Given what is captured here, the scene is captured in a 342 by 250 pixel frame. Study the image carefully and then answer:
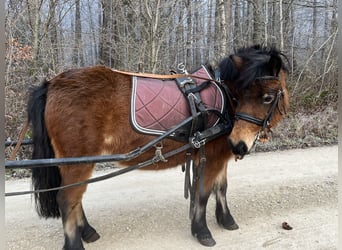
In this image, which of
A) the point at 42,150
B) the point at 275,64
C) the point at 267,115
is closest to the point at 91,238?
the point at 42,150

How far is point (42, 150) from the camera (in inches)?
102

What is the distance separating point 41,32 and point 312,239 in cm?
808

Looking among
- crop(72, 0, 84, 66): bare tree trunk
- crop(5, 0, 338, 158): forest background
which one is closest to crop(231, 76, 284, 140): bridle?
crop(5, 0, 338, 158): forest background

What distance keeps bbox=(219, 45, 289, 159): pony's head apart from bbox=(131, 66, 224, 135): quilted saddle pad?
0.24 meters

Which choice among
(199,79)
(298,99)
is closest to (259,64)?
(199,79)

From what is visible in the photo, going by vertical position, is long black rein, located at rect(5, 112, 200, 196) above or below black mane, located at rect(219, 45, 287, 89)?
below

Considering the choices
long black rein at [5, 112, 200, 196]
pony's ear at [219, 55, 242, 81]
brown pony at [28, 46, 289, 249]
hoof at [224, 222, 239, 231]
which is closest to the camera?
long black rein at [5, 112, 200, 196]

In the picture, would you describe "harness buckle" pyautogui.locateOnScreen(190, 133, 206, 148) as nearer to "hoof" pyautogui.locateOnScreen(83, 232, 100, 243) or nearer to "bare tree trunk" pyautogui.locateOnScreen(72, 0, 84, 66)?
"hoof" pyautogui.locateOnScreen(83, 232, 100, 243)

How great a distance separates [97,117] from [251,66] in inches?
53.1

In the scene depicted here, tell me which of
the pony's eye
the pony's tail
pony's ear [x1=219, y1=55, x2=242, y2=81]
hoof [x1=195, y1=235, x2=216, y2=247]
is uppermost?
pony's ear [x1=219, y1=55, x2=242, y2=81]

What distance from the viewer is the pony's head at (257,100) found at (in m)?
2.54

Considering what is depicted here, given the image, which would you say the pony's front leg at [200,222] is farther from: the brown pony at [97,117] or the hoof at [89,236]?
the hoof at [89,236]

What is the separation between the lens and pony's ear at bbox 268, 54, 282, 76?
2525mm

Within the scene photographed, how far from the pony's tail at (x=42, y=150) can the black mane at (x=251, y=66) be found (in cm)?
160
